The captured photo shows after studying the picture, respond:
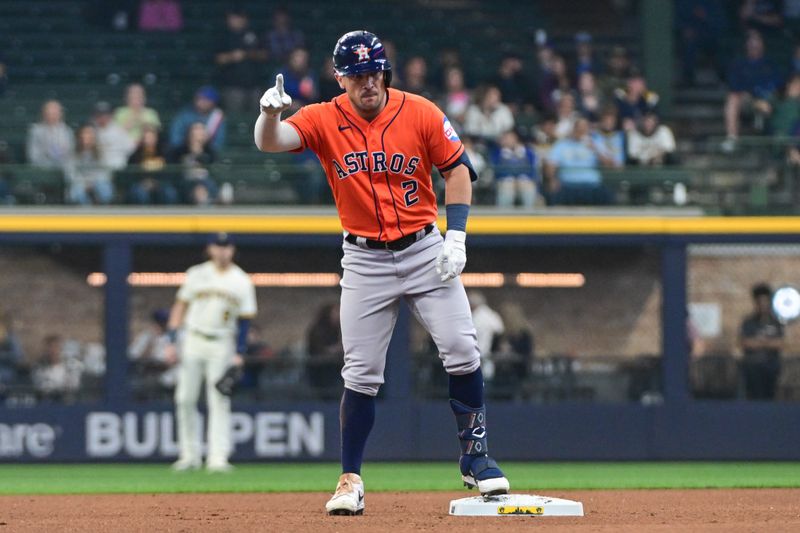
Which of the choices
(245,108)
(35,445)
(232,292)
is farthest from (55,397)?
(245,108)

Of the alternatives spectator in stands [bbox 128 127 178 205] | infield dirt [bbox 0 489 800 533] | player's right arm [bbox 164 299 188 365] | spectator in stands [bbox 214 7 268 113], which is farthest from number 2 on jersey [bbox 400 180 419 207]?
spectator in stands [bbox 214 7 268 113]

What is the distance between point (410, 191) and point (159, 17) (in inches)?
419

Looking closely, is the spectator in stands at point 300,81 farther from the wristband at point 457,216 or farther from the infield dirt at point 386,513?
the wristband at point 457,216

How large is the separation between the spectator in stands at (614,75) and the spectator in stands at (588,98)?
81 millimetres

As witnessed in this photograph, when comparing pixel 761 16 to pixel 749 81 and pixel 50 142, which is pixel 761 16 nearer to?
pixel 749 81

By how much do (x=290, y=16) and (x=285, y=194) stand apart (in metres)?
4.43

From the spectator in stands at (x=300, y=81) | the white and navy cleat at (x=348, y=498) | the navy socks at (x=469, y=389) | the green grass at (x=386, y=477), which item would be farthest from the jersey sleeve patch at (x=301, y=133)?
the spectator in stands at (x=300, y=81)

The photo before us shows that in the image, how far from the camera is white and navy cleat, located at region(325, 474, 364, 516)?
594 cm

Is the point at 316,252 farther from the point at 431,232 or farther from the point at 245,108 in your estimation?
the point at 431,232

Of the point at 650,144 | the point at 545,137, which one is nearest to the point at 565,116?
the point at 545,137

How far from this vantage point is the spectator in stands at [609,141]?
1304cm

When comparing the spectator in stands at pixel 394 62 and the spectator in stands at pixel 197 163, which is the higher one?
the spectator in stands at pixel 394 62

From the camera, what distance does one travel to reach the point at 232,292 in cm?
1072

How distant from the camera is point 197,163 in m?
12.6
